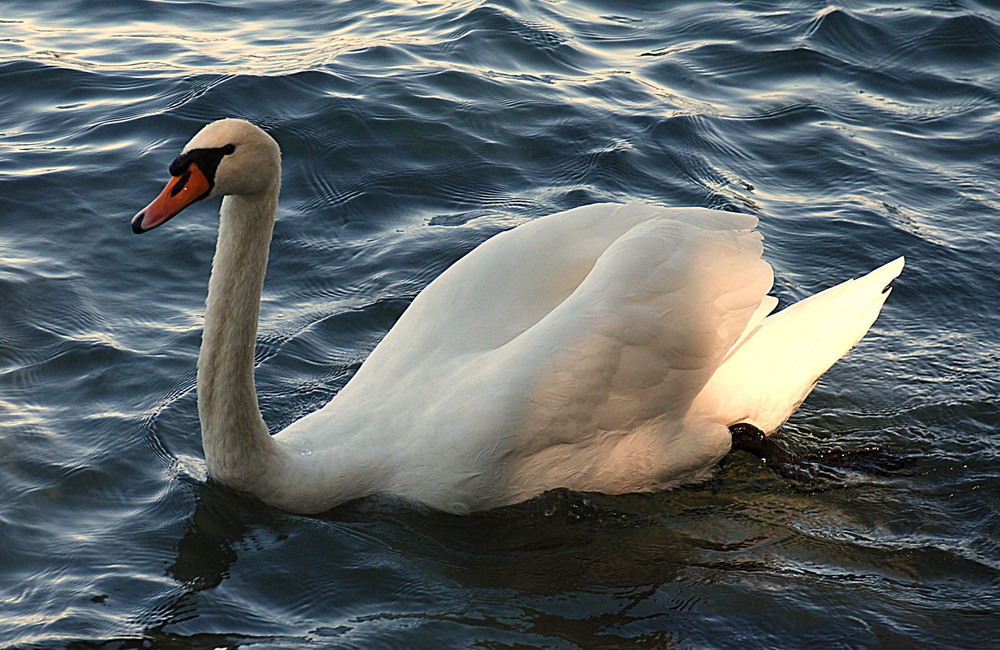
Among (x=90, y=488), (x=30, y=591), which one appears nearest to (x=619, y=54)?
(x=90, y=488)

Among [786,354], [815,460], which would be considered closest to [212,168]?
[786,354]

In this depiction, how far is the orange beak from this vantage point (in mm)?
4293

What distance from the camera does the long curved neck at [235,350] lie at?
4.59 m

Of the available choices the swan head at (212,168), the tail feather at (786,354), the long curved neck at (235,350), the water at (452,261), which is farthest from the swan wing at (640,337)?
the swan head at (212,168)

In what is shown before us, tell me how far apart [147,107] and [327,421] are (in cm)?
460

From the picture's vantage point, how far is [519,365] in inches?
179

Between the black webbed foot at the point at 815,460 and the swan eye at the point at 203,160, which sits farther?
the black webbed foot at the point at 815,460

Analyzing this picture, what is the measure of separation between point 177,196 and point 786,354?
2.64m

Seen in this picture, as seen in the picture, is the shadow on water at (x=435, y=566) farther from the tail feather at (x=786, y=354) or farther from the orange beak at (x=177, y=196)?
the orange beak at (x=177, y=196)

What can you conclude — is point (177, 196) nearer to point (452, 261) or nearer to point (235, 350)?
point (235, 350)

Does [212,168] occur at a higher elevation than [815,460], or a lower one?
Answer: higher

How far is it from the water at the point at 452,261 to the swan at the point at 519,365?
0.20 meters

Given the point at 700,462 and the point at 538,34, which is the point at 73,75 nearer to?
the point at 538,34

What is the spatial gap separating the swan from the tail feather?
1 centimetres
